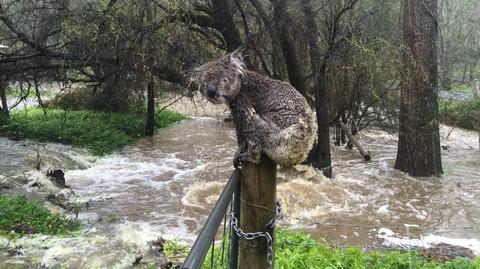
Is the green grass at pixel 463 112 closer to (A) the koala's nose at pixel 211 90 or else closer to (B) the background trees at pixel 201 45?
(B) the background trees at pixel 201 45

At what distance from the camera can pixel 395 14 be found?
17.0m

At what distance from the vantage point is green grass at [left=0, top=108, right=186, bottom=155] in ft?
51.2


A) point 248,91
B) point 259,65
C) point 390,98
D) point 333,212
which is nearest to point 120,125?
point 259,65

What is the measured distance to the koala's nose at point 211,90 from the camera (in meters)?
2.30

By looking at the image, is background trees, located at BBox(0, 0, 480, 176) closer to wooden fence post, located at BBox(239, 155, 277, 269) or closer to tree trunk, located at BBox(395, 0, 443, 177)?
tree trunk, located at BBox(395, 0, 443, 177)

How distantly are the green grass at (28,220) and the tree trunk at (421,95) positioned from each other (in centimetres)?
893

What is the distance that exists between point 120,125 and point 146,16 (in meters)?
9.52

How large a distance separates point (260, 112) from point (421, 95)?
11319 millimetres

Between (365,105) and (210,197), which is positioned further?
(365,105)

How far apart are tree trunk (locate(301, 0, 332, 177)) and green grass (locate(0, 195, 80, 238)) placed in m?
6.23

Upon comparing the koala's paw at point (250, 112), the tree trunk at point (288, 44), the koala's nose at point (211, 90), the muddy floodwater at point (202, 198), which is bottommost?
the muddy floodwater at point (202, 198)

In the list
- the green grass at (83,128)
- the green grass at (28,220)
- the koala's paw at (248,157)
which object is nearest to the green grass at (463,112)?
the green grass at (83,128)

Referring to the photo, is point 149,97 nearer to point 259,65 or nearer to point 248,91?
point 259,65

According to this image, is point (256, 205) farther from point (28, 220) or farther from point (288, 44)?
point (288, 44)
